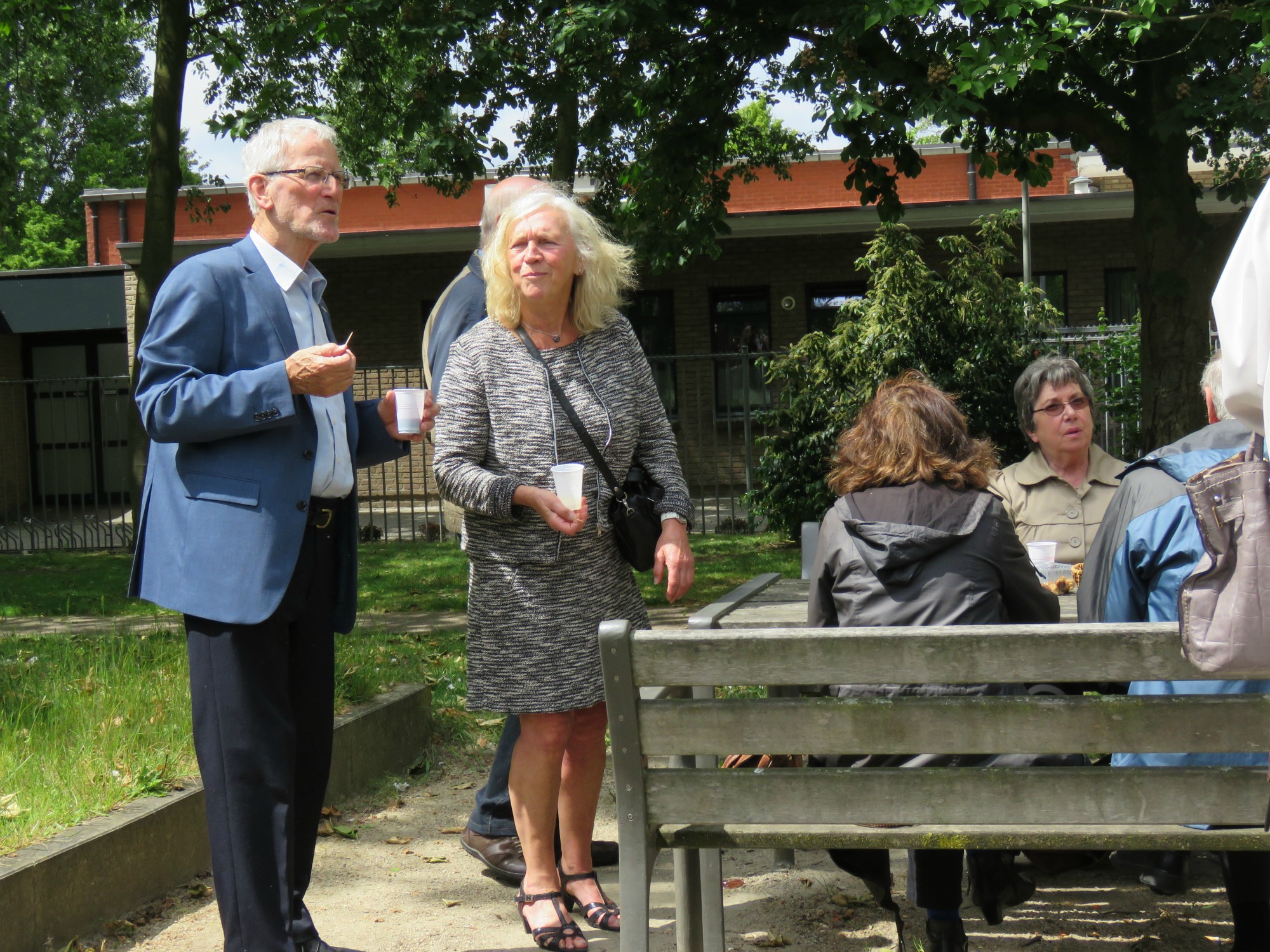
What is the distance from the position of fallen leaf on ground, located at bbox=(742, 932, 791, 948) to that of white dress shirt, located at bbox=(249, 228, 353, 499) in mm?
1624

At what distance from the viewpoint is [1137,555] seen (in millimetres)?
2943

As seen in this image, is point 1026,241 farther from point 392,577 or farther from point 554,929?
point 554,929

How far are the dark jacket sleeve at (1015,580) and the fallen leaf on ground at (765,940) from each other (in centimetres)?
111

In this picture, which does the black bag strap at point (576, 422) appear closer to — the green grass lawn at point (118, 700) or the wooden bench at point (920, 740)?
the wooden bench at point (920, 740)

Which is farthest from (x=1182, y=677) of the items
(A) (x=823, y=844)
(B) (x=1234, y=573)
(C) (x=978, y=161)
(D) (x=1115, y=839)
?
(C) (x=978, y=161)

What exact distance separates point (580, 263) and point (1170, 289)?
6.42 meters

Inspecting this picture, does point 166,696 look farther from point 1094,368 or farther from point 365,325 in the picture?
point 365,325

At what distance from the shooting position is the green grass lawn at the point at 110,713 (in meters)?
3.80

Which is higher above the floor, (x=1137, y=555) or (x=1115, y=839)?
(x=1137, y=555)

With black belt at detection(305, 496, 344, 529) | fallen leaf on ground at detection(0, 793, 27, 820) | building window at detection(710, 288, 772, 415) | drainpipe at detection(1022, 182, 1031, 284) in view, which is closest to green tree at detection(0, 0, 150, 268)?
building window at detection(710, 288, 772, 415)

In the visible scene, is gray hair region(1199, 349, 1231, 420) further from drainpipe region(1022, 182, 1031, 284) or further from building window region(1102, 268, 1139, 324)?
building window region(1102, 268, 1139, 324)

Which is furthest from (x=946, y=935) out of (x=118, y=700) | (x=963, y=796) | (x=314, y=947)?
(x=118, y=700)

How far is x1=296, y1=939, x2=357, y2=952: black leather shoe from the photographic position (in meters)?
3.19

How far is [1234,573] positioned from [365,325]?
1965 cm
